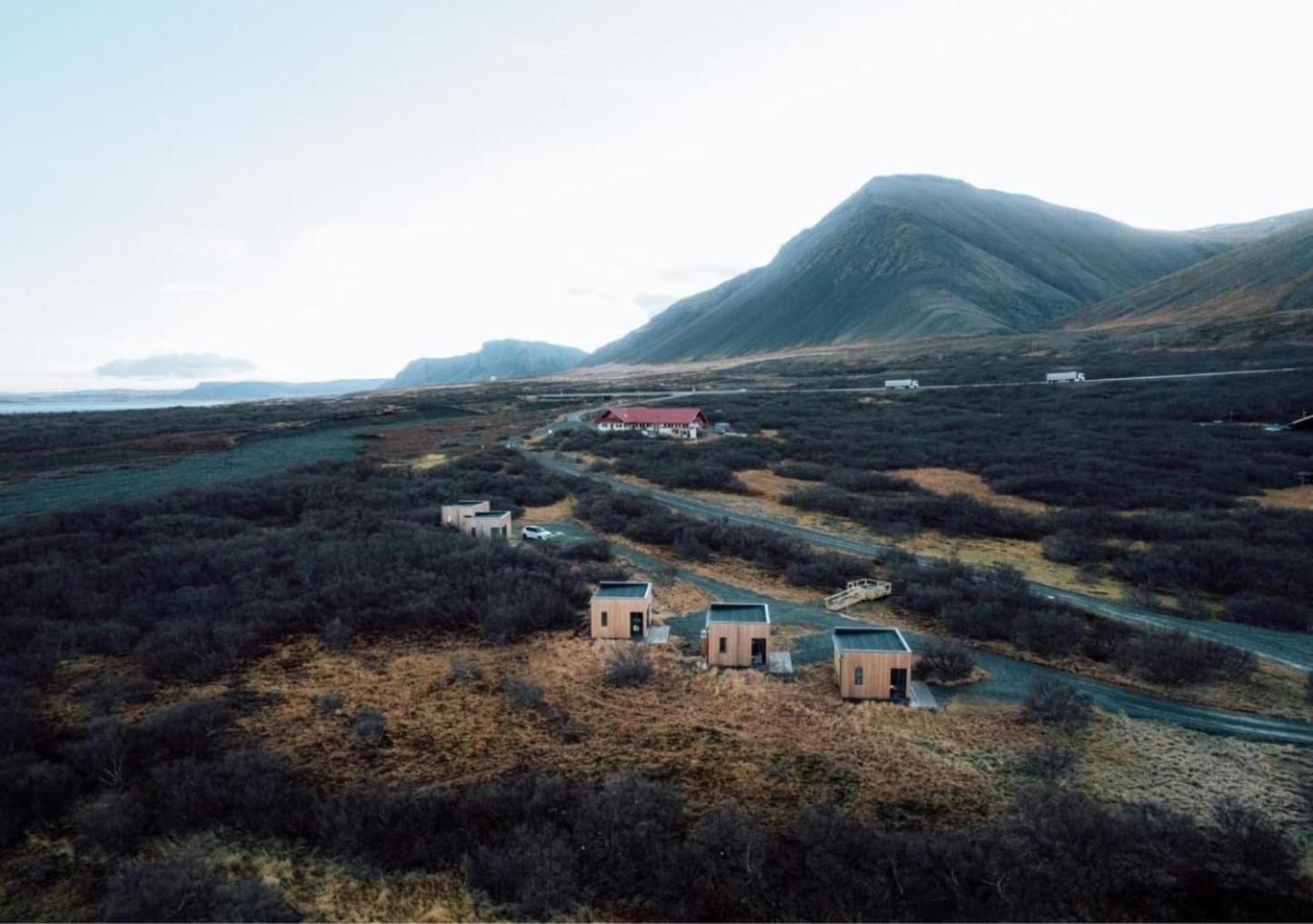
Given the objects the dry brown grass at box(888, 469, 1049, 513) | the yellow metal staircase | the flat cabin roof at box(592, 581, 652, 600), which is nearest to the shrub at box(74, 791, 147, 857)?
the flat cabin roof at box(592, 581, 652, 600)

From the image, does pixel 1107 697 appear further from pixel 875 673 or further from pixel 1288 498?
pixel 1288 498

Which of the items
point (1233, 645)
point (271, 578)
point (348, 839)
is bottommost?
point (1233, 645)

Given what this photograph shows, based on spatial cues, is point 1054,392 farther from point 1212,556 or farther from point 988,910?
point 988,910

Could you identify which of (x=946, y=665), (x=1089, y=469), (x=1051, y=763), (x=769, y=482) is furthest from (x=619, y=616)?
(x=1089, y=469)

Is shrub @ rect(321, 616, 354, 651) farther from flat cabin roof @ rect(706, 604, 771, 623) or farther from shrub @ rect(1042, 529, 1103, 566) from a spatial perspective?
shrub @ rect(1042, 529, 1103, 566)

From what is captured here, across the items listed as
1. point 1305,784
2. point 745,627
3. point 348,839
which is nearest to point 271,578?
point 348,839

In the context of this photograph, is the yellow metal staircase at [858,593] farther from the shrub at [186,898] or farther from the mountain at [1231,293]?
the mountain at [1231,293]
